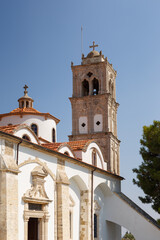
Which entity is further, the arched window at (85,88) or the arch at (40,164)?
the arched window at (85,88)

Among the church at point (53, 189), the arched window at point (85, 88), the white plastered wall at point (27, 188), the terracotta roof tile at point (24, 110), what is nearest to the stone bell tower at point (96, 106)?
the arched window at point (85, 88)

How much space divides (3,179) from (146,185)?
1207 cm

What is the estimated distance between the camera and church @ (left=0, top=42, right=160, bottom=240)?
14.6 meters

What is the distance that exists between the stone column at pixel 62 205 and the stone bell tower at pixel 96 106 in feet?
71.6

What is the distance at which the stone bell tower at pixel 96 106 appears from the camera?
4119 cm

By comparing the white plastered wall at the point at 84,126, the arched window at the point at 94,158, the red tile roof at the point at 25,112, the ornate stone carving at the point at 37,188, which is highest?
the white plastered wall at the point at 84,126

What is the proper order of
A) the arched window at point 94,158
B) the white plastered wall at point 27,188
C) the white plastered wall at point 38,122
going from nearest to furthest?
1. the white plastered wall at point 27,188
2. the white plastered wall at point 38,122
3. the arched window at point 94,158

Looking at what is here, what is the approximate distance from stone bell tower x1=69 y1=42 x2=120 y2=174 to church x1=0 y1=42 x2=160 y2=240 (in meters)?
14.1

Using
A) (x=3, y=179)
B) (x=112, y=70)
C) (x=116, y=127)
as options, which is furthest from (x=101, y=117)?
(x=3, y=179)

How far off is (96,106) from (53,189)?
2495cm

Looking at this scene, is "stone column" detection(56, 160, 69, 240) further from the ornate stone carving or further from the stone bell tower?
the stone bell tower

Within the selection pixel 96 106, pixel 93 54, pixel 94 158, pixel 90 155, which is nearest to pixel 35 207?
pixel 90 155

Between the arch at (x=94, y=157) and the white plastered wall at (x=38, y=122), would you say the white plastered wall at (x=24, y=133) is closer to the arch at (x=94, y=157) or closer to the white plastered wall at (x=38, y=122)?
Result: the white plastered wall at (x=38, y=122)

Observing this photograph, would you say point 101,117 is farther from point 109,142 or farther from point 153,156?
point 153,156
